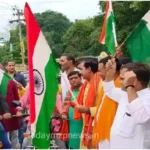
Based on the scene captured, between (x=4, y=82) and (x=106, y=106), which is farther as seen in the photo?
(x=4, y=82)

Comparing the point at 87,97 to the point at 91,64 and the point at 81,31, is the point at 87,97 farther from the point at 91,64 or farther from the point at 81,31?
the point at 81,31

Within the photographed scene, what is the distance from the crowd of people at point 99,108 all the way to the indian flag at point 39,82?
28 cm

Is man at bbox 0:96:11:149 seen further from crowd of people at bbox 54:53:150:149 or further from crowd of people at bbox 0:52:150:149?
crowd of people at bbox 54:53:150:149

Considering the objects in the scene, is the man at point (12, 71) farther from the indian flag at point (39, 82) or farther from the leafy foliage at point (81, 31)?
the leafy foliage at point (81, 31)

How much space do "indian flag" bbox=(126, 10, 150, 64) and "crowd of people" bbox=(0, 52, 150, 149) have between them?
19cm

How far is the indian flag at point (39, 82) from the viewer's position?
426cm

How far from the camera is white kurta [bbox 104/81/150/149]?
11.0ft

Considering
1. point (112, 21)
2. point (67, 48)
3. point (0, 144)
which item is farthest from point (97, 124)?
point (67, 48)

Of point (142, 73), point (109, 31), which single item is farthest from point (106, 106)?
point (109, 31)

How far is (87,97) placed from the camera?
5.24m

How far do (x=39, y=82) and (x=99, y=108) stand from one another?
708 millimetres

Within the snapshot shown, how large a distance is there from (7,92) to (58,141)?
130 centimetres

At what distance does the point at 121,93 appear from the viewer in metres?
4.29

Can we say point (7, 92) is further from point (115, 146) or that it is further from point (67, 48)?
point (67, 48)
